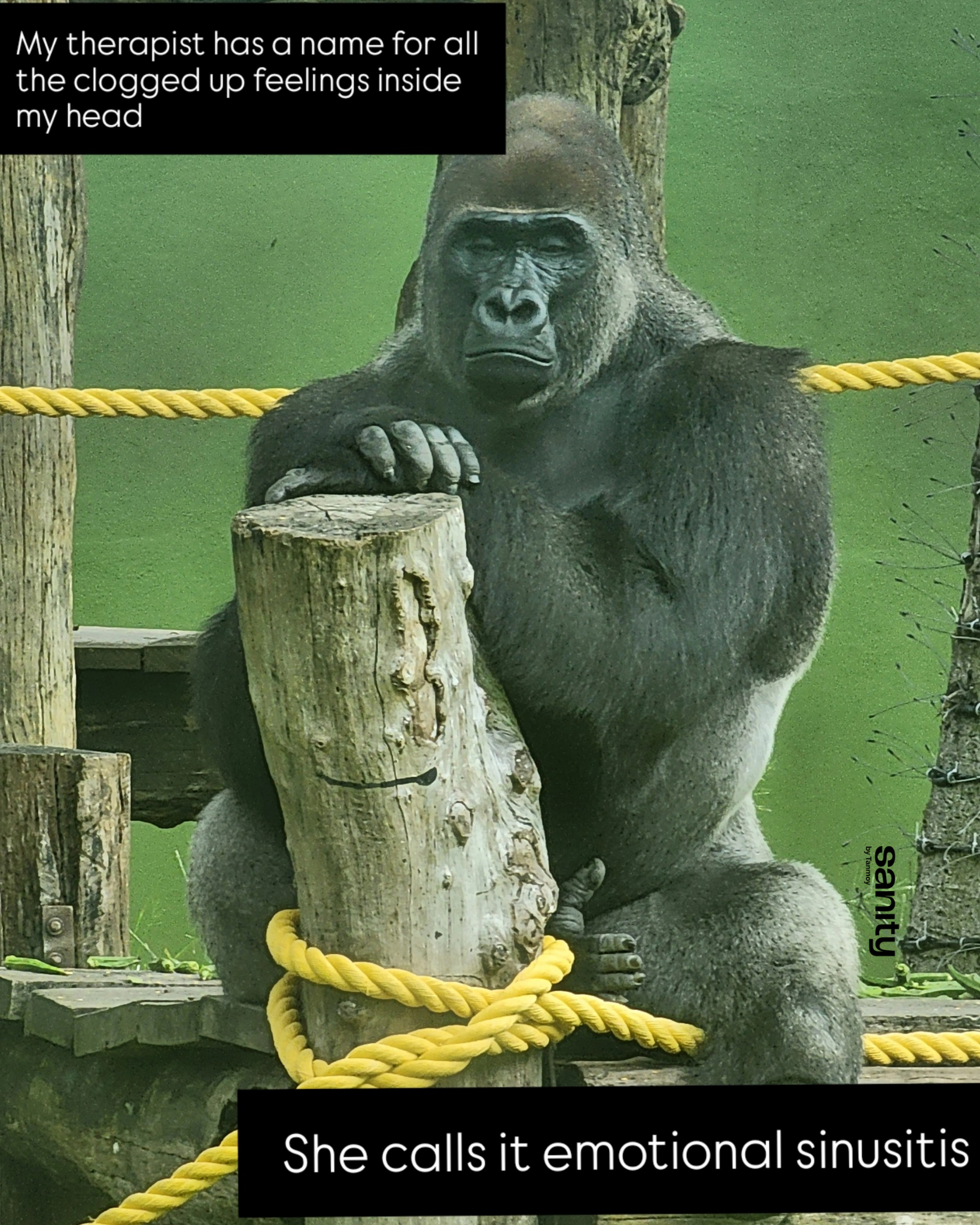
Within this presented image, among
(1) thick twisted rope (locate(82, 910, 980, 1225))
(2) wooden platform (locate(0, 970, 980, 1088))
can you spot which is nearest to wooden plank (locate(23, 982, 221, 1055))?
(2) wooden platform (locate(0, 970, 980, 1088))

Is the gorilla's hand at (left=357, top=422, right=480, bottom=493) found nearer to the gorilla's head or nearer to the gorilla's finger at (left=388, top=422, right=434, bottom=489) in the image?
Answer: the gorilla's finger at (left=388, top=422, right=434, bottom=489)

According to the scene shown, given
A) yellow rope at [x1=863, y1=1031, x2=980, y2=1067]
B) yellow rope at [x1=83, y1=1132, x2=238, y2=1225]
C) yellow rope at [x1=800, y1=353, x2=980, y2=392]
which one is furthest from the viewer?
yellow rope at [x1=800, y1=353, x2=980, y2=392]

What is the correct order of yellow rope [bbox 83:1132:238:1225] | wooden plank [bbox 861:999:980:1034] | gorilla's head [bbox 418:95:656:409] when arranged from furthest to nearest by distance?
1. wooden plank [bbox 861:999:980:1034]
2. gorilla's head [bbox 418:95:656:409]
3. yellow rope [bbox 83:1132:238:1225]

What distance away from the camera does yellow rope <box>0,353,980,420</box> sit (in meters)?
2.14

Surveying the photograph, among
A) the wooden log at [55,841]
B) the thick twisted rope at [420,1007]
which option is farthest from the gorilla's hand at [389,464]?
the wooden log at [55,841]

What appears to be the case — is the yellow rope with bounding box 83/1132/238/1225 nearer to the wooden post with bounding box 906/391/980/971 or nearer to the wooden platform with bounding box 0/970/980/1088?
the wooden platform with bounding box 0/970/980/1088

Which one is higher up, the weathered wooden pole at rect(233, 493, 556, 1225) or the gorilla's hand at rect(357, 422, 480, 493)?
the gorilla's hand at rect(357, 422, 480, 493)

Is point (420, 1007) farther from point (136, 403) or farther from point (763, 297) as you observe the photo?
point (763, 297)

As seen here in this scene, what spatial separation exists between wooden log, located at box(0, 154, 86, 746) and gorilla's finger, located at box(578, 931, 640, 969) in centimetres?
113

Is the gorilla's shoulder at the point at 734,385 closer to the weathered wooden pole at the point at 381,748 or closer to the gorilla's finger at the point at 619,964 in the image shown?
the weathered wooden pole at the point at 381,748

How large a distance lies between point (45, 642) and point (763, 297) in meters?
2.29

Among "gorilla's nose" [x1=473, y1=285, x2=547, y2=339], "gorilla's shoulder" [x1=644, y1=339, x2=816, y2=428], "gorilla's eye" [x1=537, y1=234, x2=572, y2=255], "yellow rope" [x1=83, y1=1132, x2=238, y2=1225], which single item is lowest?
"yellow rope" [x1=83, y1=1132, x2=238, y2=1225]

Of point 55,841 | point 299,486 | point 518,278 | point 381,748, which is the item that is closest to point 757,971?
point 381,748

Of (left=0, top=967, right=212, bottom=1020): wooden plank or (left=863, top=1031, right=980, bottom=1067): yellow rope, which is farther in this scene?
(left=0, top=967, right=212, bottom=1020): wooden plank
